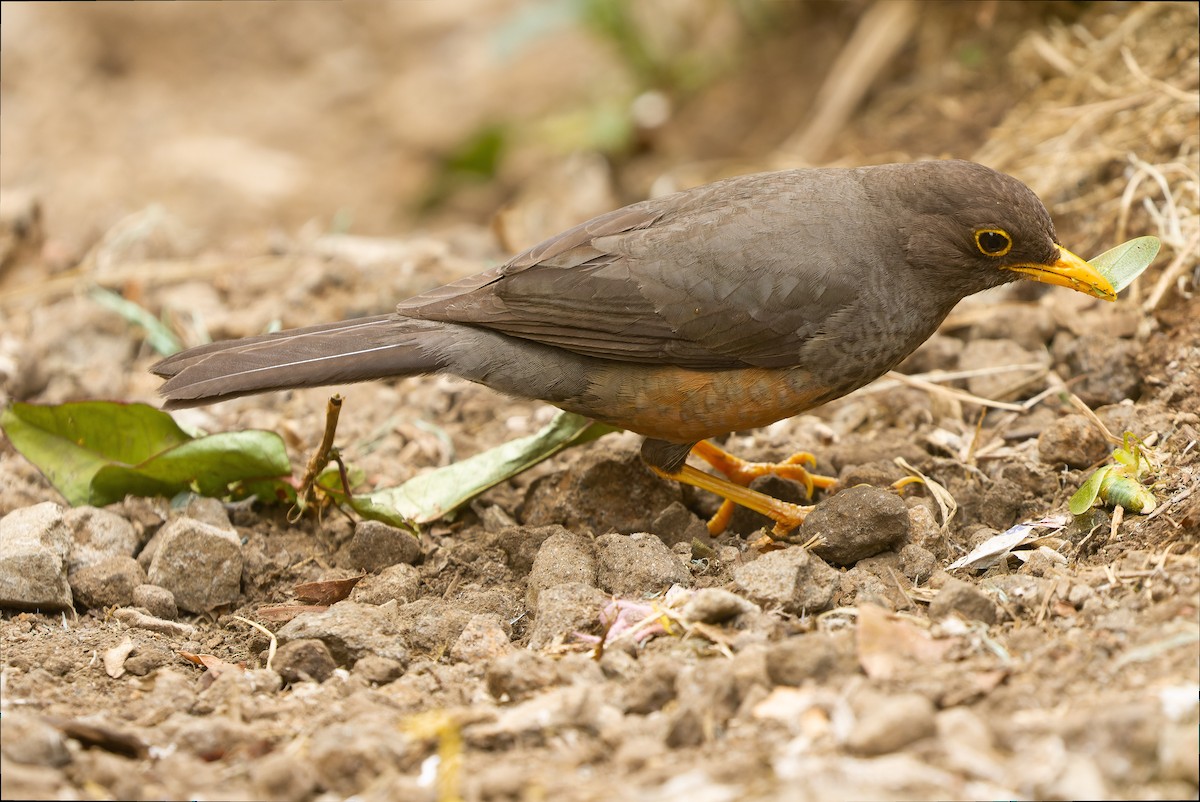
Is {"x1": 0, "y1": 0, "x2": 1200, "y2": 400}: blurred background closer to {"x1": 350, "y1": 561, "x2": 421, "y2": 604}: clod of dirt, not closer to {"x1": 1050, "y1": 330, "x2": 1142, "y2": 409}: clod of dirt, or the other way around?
{"x1": 1050, "y1": 330, "x2": 1142, "y2": 409}: clod of dirt

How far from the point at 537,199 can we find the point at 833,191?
4180mm

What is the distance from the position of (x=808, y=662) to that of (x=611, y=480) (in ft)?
6.53

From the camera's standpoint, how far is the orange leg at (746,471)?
4973 millimetres

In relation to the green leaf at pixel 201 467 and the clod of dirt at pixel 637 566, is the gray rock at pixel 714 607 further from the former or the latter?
the green leaf at pixel 201 467

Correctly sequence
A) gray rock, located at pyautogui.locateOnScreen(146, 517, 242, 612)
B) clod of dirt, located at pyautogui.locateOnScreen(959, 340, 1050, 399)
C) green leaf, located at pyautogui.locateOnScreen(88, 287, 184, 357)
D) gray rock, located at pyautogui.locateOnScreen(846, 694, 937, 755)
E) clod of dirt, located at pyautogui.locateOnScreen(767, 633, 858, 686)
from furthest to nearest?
green leaf, located at pyautogui.locateOnScreen(88, 287, 184, 357), clod of dirt, located at pyautogui.locateOnScreen(959, 340, 1050, 399), gray rock, located at pyautogui.locateOnScreen(146, 517, 242, 612), clod of dirt, located at pyautogui.locateOnScreen(767, 633, 858, 686), gray rock, located at pyautogui.locateOnScreen(846, 694, 937, 755)

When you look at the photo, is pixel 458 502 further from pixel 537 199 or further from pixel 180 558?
pixel 537 199

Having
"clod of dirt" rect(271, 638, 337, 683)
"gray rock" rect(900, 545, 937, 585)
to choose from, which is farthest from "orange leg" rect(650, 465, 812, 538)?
"clod of dirt" rect(271, 638, 337, 683)

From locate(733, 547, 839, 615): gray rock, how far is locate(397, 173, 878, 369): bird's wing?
3.49 feet

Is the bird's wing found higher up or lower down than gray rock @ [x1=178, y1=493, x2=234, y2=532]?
higher up

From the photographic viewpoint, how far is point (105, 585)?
4215 mm

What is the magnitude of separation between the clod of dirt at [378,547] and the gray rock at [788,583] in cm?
140

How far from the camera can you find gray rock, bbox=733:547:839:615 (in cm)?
367

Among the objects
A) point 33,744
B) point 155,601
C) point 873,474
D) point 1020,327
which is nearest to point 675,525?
point 873,474

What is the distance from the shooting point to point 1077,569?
3.83 meters
